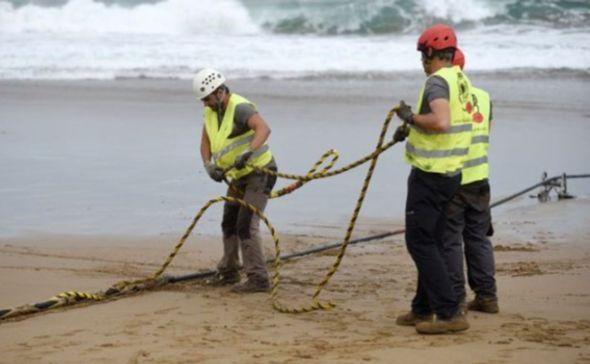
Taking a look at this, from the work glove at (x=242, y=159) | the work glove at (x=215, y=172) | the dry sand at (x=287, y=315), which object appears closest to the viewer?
the dry sand at (x=287, y=315)

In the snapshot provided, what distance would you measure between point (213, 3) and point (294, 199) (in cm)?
2796

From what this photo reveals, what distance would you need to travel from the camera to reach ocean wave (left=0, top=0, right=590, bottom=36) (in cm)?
3788

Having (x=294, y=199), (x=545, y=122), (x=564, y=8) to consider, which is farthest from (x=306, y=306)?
(x=564, y=8)

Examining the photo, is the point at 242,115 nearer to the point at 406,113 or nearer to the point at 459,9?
the point at 406,113

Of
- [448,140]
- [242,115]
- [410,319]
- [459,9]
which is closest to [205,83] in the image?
[242,115]

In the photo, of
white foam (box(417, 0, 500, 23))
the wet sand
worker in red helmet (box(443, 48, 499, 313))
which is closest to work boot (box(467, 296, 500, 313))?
worker in red helmet (box(443, 48, 499, 313))

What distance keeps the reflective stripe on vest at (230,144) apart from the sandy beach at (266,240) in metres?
0.96

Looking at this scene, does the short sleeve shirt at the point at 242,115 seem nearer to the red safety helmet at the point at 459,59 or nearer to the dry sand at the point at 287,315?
the dry sand at the point at 287,315

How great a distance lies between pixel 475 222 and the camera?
7.59 m

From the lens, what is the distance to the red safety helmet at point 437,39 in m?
6.74

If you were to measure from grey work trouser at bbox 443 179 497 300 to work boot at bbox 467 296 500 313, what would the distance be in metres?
0.03

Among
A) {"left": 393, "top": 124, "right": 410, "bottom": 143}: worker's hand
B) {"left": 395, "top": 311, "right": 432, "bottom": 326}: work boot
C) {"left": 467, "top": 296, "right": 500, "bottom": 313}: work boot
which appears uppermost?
{"left": 393, "top": 124, "right": 410, "bottom": 143}: worker's hand

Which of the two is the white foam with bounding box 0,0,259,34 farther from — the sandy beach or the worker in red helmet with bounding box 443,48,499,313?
the worker in red helmet with bounding box 443,48,499,313

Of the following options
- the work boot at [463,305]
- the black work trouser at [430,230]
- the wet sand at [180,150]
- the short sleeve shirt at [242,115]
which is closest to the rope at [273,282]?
the short sleeve shirt at [242,115]
